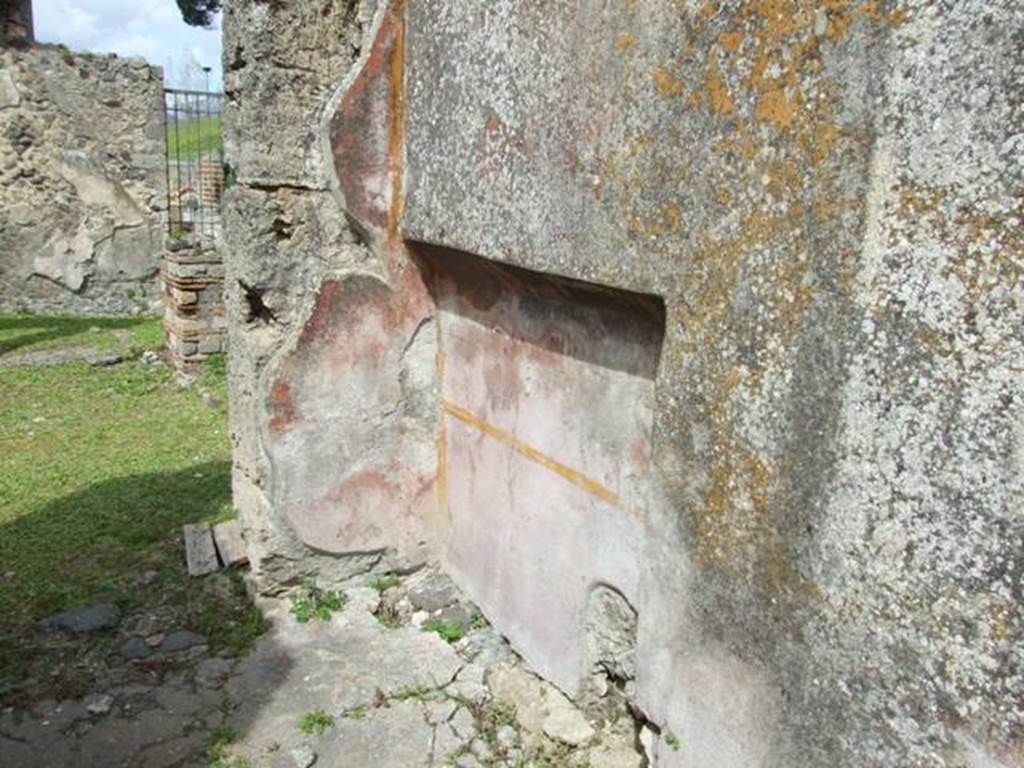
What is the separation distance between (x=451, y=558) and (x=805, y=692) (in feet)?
7.00

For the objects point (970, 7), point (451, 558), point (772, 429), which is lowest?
point (451, 558)

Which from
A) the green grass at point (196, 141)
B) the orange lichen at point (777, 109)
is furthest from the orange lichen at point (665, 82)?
the green grass at point (196, 141)

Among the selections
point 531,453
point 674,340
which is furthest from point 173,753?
point 674,340

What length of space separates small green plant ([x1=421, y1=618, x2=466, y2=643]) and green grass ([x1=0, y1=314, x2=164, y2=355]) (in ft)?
20.6

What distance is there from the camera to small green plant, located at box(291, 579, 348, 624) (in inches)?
140

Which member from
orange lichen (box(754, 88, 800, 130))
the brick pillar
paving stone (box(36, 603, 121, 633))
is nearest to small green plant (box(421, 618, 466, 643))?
paving stone (box(36, 603, 121, 633))

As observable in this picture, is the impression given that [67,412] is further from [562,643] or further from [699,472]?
[699,472]

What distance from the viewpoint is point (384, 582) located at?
3762mm

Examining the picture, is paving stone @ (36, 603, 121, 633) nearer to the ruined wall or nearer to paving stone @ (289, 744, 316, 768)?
paving stone @ (289, 744, 316, 768)

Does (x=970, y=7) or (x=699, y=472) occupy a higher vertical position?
(x=970, y=7)

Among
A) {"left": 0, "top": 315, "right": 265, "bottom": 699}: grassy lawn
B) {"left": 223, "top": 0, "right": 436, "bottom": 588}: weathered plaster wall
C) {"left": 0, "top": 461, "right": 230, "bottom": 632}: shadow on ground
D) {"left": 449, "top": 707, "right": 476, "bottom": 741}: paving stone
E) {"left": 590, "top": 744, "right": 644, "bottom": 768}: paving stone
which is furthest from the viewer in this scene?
{"left": 0, "top": 461, "right": 230, "bottom": 632}: shadow on ground

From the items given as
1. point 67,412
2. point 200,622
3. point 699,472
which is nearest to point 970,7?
point 699,472

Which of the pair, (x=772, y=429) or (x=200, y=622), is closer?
(x=772, y=429)

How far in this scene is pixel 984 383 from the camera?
1.38m
